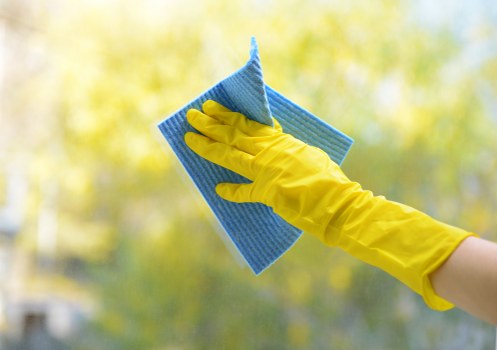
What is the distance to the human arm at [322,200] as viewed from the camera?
2.64 ft

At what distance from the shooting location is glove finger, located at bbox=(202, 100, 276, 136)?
38.9 inches

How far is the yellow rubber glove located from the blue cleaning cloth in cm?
2

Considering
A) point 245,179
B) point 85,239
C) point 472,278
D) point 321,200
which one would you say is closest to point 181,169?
point 85,239

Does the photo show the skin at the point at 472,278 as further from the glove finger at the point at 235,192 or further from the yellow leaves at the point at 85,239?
the yellow leaves at the point at 85,239

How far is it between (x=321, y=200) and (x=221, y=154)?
174 mm

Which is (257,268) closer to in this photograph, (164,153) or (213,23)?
(164,153)

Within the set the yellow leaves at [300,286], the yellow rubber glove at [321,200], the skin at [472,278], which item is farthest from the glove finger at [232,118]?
the yellow leaves at [300,286]

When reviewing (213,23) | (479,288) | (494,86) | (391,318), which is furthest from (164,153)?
(479,288)

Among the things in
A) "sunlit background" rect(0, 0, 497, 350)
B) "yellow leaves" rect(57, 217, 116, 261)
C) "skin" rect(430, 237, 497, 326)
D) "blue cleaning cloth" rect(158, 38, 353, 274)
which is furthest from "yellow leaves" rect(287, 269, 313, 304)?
"skin" rect(430, 237, 497, 326)

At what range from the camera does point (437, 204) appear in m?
2.13

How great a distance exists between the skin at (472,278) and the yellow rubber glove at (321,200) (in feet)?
0.03

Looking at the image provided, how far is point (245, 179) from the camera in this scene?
1054 millimetres

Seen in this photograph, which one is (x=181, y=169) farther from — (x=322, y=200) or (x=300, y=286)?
(x=322, y=200)

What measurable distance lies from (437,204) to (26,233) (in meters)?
1.18
